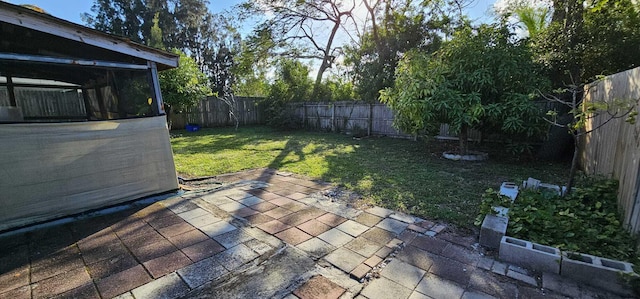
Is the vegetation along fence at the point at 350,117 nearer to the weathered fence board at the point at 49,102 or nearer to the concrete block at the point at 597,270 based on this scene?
the concrete block at the point at 597,270

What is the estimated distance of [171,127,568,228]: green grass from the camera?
315cm

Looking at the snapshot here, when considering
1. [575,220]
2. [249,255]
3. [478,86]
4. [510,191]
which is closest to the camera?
[249,255]

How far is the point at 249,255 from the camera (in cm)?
205

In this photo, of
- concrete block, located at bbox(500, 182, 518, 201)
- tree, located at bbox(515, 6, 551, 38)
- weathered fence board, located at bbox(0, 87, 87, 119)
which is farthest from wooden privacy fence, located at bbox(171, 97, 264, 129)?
concrete block, located at bbox(500, 182, 518, 201)

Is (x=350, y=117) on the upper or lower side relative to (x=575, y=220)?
upper

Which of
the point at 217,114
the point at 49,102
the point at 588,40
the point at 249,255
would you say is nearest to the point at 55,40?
the point at 49,102

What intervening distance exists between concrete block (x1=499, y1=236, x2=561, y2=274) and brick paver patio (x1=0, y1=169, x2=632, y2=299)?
0.08 m

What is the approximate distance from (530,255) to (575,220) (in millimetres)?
750

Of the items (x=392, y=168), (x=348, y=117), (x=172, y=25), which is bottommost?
(x=392, y=168)

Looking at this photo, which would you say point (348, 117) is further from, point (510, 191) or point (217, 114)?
point (510, 191)

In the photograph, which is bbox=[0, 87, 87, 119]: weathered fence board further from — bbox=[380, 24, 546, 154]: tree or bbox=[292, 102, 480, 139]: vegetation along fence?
bbox=[292, 102, 480, 139]: vegetation along fence

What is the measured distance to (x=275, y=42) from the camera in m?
12.8

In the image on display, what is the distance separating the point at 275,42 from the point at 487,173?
1131 cm

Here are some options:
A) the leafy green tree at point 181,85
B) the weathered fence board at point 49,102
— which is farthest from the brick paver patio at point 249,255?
the leafy green tree at point 181,85
